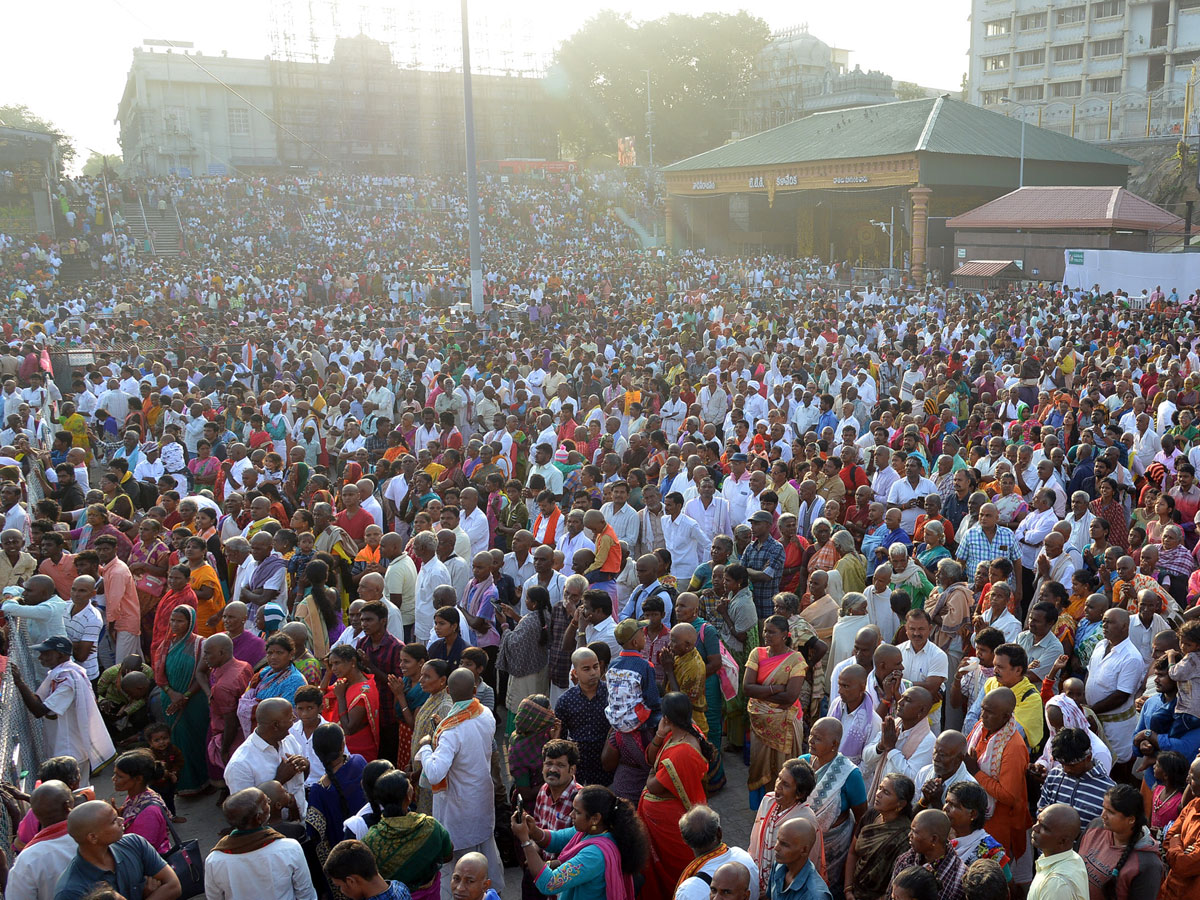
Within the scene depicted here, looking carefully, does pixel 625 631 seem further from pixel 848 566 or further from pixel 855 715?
pixel 848 566

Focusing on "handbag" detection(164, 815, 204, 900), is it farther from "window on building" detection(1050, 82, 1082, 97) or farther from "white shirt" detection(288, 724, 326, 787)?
"window on building" detection(1050, 82, 1082, 97)

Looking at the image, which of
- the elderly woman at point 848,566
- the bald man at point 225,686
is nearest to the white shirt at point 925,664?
the elderly woman at point 848,566

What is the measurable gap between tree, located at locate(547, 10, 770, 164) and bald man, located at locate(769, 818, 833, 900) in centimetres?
5764

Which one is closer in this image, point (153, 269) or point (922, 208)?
point (153, 269)

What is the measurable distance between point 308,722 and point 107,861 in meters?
1.17

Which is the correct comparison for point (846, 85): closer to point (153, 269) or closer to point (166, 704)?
point (153, 269)

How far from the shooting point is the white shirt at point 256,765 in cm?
445

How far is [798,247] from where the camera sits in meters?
42.2

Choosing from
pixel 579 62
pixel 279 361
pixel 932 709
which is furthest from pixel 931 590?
pixel 579 62

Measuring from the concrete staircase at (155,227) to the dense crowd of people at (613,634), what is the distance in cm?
2127

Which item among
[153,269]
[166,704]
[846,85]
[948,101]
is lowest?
[166,704]

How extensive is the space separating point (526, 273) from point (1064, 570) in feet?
85.4

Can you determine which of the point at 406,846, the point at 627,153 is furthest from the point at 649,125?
the point at 406,846

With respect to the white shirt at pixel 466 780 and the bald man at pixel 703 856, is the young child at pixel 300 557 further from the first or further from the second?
the bald man at pixel 703 856
